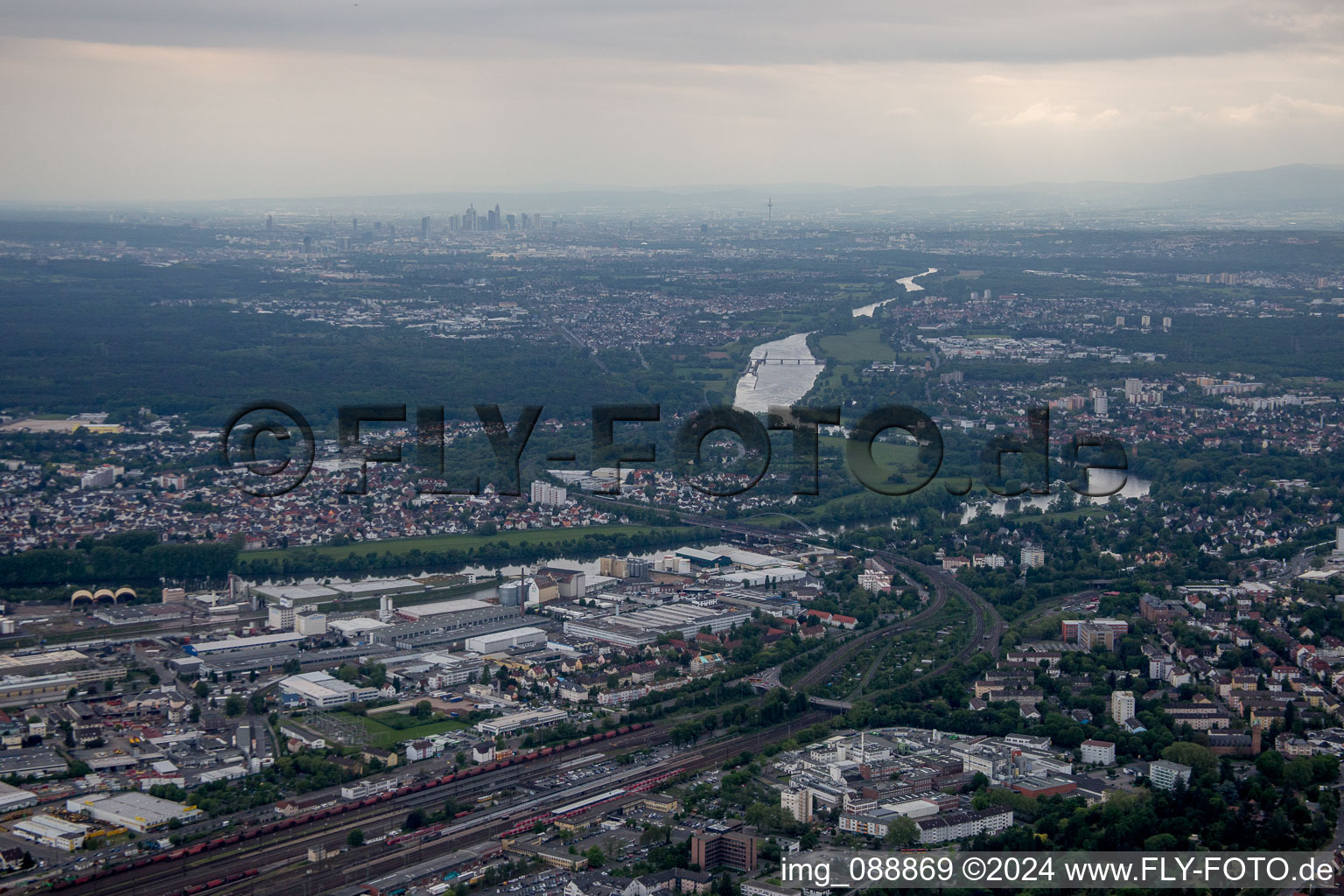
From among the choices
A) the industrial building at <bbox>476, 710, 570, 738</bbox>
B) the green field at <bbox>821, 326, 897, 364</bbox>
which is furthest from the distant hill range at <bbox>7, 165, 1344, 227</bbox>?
the industrial building at <bbox>476, 710, 570, 738</bbox>

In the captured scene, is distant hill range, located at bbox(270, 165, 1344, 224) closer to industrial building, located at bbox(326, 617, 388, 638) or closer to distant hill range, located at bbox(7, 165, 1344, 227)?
distant hill range, located at bbox(7, 165, 1344, 227)

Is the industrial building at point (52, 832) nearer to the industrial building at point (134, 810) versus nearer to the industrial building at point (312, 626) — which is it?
the industrial building at point (134, 810)

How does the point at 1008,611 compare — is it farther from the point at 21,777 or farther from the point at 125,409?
the point at 125,409

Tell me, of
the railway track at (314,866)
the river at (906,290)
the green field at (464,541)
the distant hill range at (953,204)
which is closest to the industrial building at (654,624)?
the green field at (464,541)

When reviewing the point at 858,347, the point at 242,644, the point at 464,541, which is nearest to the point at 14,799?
the point at 242,644

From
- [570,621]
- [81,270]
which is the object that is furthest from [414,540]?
[81,270]

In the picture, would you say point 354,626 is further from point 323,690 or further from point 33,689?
point 33,689
